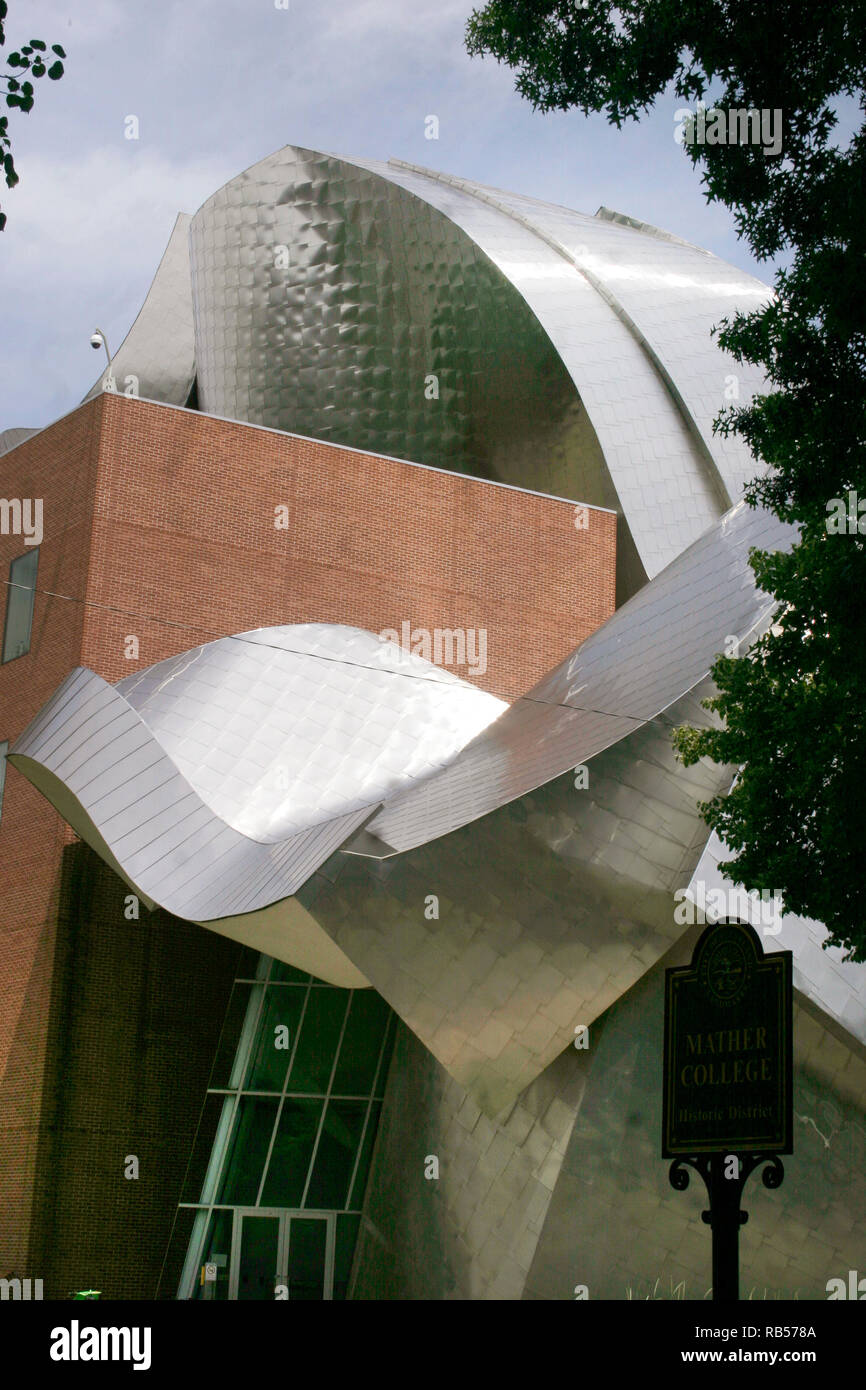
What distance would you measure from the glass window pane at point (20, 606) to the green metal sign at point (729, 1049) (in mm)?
14974

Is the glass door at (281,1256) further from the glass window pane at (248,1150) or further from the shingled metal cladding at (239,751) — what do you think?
the shingled metal cladding at (239,751)

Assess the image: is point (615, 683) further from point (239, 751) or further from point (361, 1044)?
point (361, 1044)

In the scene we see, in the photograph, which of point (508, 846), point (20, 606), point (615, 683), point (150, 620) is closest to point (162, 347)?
point (20, 606)

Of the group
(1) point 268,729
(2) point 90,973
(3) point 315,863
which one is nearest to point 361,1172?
(2) point 90,973

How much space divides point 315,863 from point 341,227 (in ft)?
58.0

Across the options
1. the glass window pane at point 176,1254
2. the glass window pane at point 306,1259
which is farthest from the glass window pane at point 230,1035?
the glass window pane at point 306,1259

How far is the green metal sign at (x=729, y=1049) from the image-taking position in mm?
9805

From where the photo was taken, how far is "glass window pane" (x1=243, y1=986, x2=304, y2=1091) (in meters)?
19.5

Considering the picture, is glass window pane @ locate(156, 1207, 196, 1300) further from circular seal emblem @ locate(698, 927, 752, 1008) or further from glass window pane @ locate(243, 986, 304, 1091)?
circular seal emblem @ locate(698, 927, 752, 1008)

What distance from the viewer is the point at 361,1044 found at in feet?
65.7

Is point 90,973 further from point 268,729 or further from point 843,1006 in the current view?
point 843,1006

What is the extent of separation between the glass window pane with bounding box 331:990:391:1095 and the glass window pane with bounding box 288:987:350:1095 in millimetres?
134

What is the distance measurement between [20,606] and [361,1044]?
8682 millimetres

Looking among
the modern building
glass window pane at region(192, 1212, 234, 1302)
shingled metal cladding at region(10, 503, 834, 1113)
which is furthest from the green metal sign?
glass window pane at region(192, 1212, 234, 1302)
